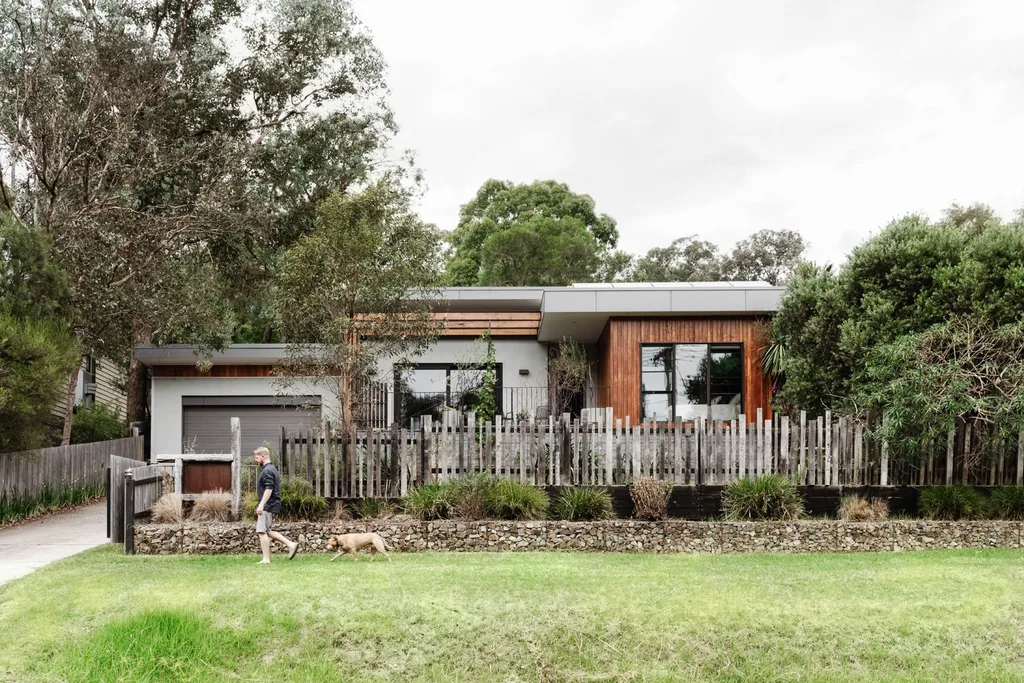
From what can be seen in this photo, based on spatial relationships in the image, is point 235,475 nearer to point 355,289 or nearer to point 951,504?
point 355,289

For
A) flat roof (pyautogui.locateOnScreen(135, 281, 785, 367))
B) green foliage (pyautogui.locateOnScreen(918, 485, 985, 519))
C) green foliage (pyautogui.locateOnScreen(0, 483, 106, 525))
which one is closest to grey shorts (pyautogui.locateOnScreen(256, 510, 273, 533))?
flat roof (pyautogui.locateOnScreen(135, 281, 785, 367))

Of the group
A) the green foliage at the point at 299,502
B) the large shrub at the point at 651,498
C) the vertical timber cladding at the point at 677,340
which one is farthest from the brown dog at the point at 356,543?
the vertical timber cladding at the point at 677,340

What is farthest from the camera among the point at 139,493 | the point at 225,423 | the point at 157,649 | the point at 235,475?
the point at 225,423

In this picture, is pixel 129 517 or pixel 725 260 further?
pixel 725 260

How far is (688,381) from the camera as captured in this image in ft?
61.3

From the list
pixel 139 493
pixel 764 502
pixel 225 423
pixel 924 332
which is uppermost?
pixel 924 332

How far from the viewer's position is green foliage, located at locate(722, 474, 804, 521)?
12.9 m

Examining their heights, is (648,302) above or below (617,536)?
above

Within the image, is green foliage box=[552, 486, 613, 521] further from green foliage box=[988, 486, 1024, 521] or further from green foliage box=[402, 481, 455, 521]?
green foliage box=[988, 486, 1024, 521]

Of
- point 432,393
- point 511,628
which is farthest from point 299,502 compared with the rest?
point 432,393

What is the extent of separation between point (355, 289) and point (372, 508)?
370 centimetres

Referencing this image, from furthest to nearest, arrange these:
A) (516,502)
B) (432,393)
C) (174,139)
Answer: (174,139), (432,393), (516,502)

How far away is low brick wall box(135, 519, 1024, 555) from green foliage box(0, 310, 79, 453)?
13.0 feet

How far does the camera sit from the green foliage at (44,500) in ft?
52.2
